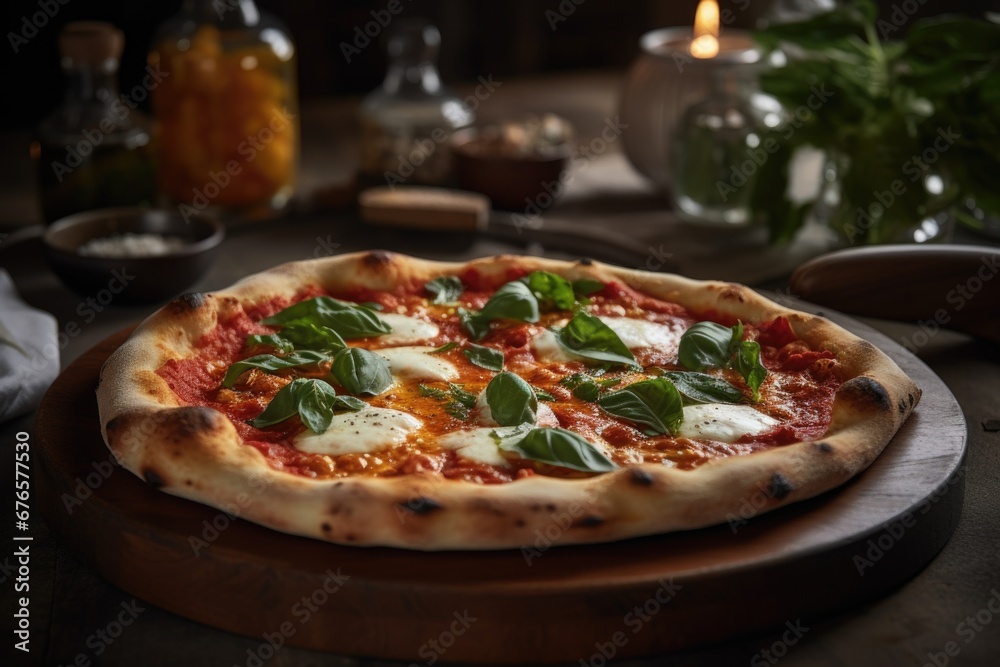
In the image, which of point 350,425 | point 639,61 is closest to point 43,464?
point 350,425

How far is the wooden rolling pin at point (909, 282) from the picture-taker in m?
3.22

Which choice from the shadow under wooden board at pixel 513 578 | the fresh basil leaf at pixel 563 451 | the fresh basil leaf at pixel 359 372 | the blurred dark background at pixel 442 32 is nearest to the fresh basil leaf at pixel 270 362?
the fresh basil leaf at pixel 359 372

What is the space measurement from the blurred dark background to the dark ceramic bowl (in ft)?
9.91

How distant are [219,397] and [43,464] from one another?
415mm

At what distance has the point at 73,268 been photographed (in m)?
3.77

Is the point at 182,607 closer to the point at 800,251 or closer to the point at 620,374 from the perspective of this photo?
the point at 620,374

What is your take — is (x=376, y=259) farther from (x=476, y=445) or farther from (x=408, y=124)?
(x=408, y=124)

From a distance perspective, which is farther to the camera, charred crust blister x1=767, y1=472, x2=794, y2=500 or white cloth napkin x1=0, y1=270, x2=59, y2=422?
white cloth napkin x1=0, y1=270, x2=59, y2=422

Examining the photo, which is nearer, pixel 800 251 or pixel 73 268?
pixel 73 268

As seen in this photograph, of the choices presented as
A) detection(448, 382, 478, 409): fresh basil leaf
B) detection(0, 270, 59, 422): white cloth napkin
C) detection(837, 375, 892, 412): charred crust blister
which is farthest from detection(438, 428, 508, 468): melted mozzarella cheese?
detection(0, 270, 59, 422): white cloth napkin

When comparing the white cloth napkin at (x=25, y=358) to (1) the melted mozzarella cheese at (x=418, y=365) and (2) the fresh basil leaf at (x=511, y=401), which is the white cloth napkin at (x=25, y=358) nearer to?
(1) the melted mozzarella cheese at (x=418, y=365)

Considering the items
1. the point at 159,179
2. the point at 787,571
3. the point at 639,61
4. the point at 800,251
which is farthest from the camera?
the point at 639,61

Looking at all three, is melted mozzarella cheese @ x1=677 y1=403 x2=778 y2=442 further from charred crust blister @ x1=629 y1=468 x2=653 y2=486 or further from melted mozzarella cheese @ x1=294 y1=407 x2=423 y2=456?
melted mozzarella cheese @ x1=294 y1=407 x2=423 y2=456

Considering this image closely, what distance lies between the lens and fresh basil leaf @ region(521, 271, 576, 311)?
3.28 meters
